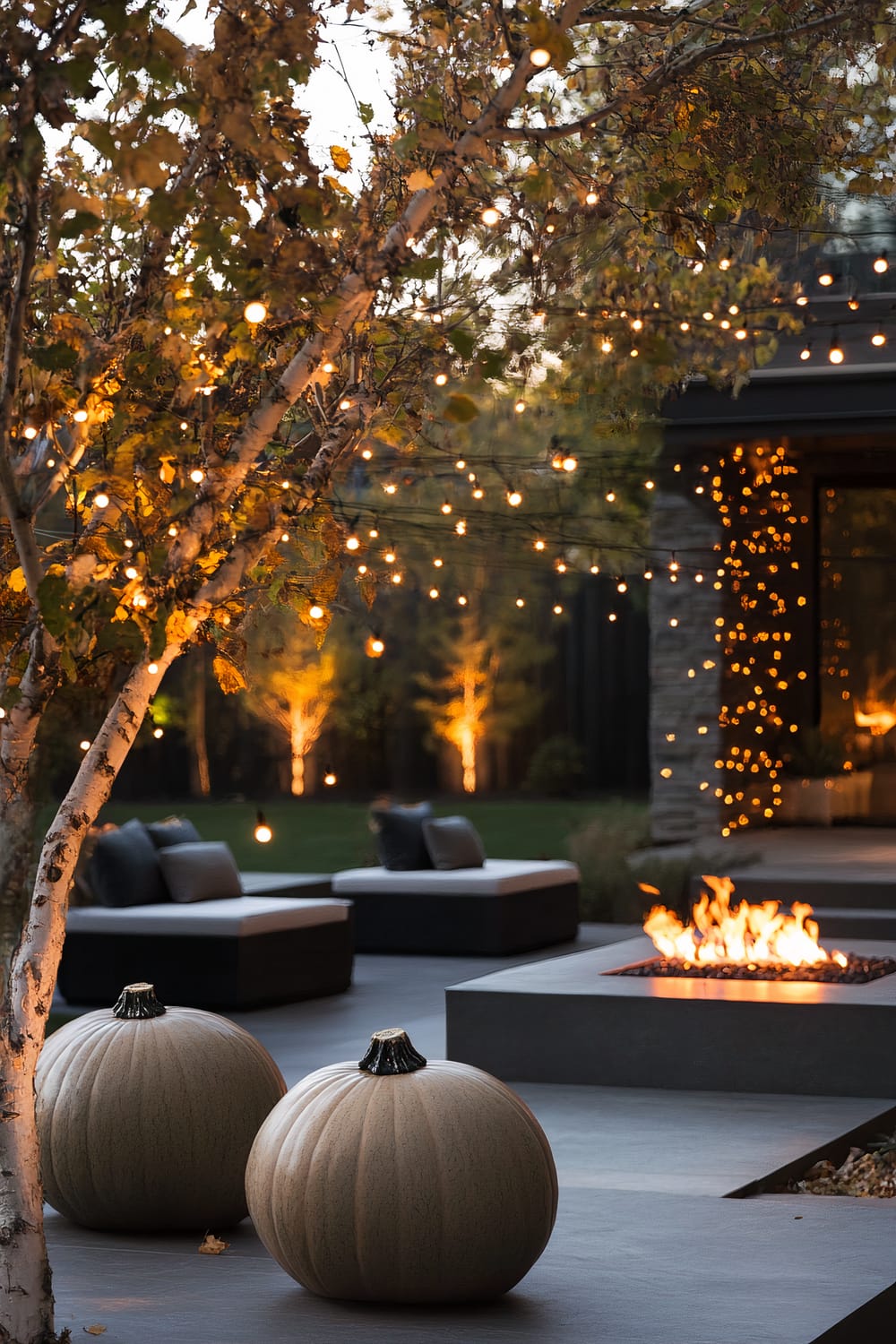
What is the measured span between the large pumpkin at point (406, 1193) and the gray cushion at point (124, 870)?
526cm

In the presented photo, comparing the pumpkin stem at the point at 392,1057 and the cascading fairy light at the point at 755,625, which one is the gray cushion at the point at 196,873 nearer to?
the cascading fairy light at the point at 755,625

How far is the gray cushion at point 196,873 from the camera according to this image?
9453mm

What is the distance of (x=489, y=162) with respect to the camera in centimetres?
382

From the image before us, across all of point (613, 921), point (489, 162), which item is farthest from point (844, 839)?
point (489, 162)

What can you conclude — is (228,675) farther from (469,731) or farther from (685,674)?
(469,731)

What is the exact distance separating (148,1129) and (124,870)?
4.71 meters

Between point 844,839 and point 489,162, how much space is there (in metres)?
9.52

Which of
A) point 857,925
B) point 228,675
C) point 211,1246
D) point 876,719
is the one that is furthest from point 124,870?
point 876,719

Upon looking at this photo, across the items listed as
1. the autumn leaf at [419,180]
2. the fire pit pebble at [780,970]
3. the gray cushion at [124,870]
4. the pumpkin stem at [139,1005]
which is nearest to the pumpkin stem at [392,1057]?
the pumpkin stem at [139,1005]

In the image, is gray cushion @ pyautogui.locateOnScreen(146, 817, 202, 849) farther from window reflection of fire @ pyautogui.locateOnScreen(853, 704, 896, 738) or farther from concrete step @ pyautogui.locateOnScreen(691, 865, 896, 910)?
window reflection of fire @ pyautogui.locateOnScreen(853, 704, 896, 738)

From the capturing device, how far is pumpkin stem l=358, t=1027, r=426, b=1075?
417 cm

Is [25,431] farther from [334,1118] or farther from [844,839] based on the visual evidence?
[844,839]

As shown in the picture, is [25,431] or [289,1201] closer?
[25,431]

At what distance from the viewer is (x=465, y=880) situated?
36.1 ft
